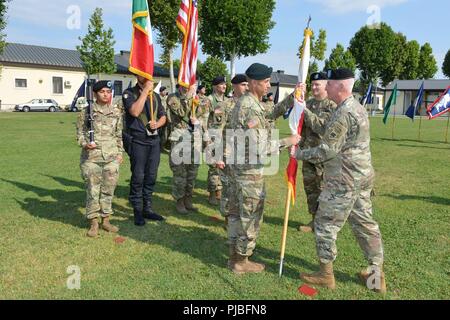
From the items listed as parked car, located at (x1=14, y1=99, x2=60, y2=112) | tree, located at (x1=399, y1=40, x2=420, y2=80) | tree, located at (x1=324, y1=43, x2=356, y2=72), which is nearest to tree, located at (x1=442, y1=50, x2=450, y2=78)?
tree, located at (x1=399, y1=40, x2=420, y2=80)

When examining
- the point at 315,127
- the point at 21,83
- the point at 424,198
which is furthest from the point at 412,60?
the point at 315,127

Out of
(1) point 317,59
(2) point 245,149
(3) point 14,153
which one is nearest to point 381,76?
(1) point 317,59

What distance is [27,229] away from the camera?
567 cm

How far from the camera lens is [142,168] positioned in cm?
579

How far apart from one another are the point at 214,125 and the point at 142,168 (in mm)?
1798

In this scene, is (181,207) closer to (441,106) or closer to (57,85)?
(441,106)

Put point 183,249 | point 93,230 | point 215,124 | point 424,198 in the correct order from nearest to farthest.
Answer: point 183,249, point 93,230, point 215,124, point 424,198

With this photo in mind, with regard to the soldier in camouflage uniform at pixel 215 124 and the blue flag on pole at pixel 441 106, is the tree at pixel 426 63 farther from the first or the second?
the soldier in camouflage uniform at pixel 215 124

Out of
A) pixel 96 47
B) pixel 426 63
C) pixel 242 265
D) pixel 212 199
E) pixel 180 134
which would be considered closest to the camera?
pixel 242 265

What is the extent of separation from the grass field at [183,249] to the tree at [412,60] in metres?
62.1

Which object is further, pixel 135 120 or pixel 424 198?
pixel 424 198

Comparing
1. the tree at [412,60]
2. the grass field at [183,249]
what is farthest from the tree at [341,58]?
the grass field at [183,249]
